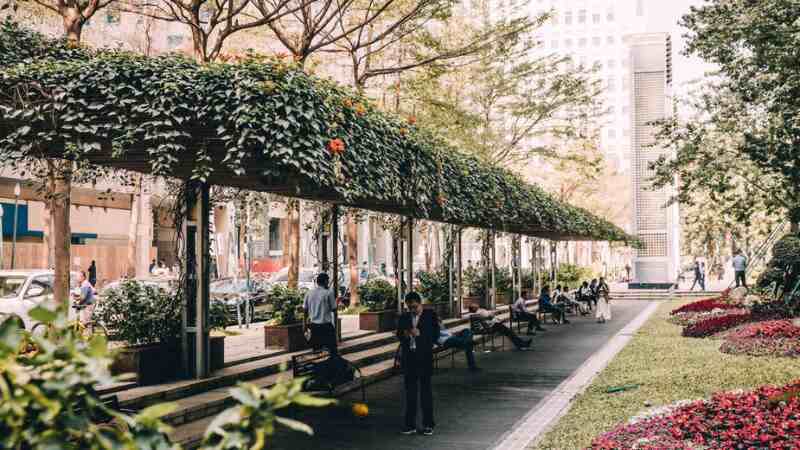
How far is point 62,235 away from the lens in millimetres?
13164

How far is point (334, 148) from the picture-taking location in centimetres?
1041

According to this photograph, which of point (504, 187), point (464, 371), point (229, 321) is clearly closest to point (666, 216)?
point (504, 187)

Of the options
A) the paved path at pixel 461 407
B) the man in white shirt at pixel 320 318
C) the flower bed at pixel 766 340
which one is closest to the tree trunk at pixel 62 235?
the man in white shirt at pixel 320 318

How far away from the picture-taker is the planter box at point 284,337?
15.9 m

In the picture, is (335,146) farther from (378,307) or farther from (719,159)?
(719,159)

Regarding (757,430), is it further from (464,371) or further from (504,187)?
(504,187)

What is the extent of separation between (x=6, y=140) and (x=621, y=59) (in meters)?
131

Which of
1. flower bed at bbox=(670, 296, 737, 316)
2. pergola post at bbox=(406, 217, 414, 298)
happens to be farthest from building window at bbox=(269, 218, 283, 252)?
pergola post at bbox=(406, 217, 414, 298)

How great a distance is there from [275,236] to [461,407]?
51.5 meters

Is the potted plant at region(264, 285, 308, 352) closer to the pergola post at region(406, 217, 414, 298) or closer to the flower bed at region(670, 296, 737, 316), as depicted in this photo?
the pergola post at region(406, 217, 414, 298)

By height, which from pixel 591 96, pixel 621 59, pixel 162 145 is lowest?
pixel 162 145

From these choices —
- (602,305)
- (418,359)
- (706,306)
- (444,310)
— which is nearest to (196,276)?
(418,359)

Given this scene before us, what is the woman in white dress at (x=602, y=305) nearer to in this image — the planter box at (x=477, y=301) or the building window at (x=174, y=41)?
the planter box at (x=477, y=301)

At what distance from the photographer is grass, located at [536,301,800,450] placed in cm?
964
